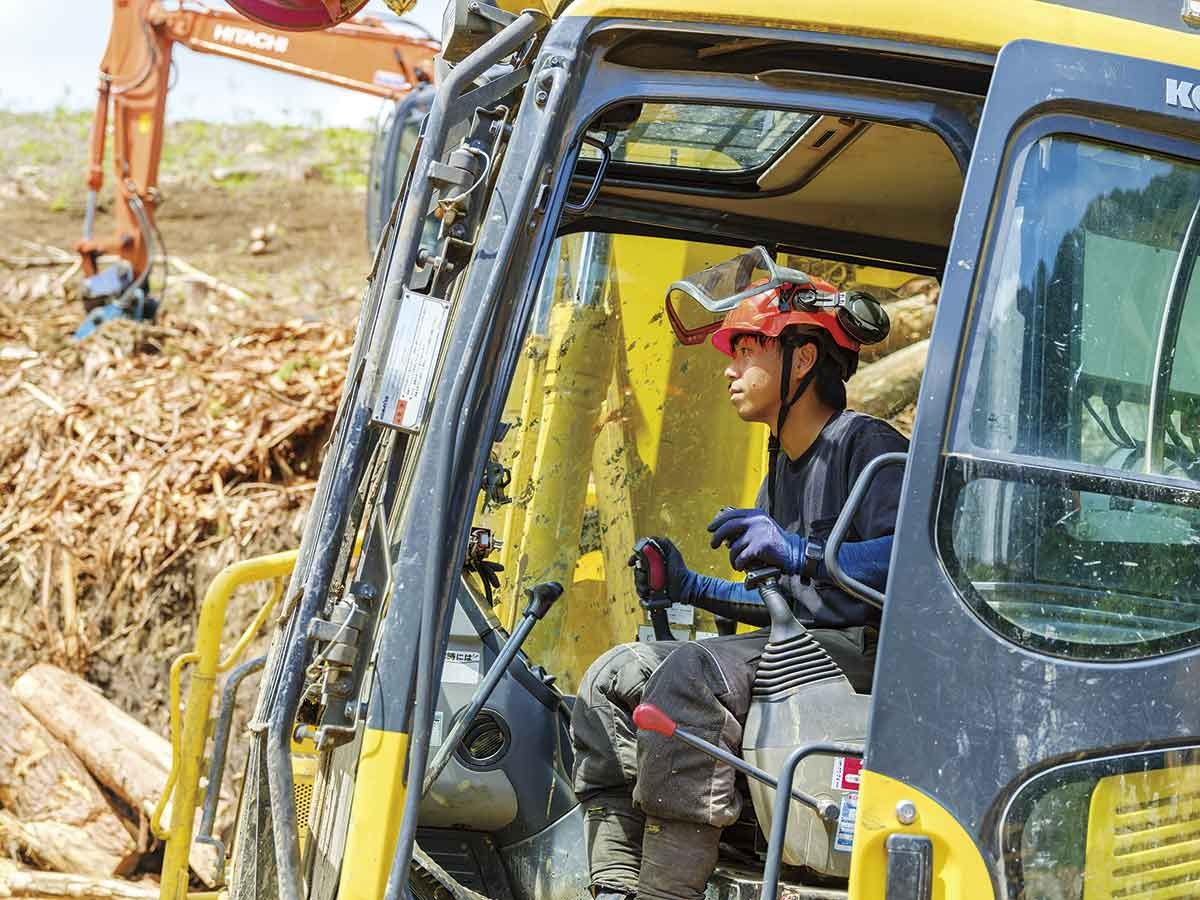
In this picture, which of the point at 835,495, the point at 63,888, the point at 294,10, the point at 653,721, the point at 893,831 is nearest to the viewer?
the point at 893,831

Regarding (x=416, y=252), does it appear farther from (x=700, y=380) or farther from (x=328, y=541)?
(x=700, y=380)

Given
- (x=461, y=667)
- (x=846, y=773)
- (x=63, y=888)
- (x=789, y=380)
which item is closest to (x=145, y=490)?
(x=63, y=888)

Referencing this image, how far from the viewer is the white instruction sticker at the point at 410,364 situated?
275cm

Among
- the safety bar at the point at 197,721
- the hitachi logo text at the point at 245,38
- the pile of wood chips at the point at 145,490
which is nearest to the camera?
the safety bar at the point at 197,721

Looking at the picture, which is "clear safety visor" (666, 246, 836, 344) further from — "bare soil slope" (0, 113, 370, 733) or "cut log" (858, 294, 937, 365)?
"bare soil slope" (0, 113, 370, 733)

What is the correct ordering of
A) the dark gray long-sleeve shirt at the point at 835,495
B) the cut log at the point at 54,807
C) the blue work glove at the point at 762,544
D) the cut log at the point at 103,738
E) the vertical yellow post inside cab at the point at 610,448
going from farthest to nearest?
1. the cut log at the point at 103,738
2. the cut log at the point at 54,807
3. the vertical yellow post inside cab at the point at 610,448
4. the dark gray long-sleeve shirt at the point at 835,495
5. the blue work glove at the point at 762,544

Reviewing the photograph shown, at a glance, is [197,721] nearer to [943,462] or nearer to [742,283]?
[742,283]

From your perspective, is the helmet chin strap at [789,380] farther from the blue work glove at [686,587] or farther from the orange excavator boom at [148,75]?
the orange excavator boom at [148,75]

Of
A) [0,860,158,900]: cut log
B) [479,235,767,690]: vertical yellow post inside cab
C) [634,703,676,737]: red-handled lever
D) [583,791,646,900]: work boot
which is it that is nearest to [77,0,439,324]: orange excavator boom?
[0,860,158,900]: cut log

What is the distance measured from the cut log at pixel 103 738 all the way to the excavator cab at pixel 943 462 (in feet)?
11.5

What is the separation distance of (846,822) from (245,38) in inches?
446

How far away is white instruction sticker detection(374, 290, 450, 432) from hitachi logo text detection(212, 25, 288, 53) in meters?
10.6

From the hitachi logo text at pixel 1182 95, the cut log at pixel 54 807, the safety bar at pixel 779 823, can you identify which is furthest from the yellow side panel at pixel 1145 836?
the cut log at pixel 54 807

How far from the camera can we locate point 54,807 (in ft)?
20.0
